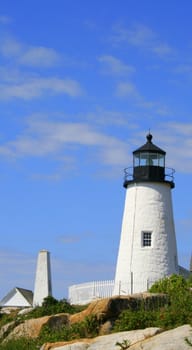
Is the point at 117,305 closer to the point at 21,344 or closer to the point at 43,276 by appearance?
the point at 21,344

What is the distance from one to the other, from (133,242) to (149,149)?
482 centimetres

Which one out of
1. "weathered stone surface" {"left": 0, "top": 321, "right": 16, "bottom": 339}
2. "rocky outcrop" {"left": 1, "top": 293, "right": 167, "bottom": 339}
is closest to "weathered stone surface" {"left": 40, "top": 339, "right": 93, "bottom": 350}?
"rocky outcrop" {"left": 1, "top": 293, "right": 167, "bottom": 339}

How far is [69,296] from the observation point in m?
40.8

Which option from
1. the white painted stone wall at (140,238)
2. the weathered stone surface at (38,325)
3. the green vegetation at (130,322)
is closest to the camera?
the green vegetation at (130,322)

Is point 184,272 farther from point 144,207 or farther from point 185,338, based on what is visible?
point 185,338

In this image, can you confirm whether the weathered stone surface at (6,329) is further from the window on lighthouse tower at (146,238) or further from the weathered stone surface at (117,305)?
the window on lighthouse tower at (146,238)

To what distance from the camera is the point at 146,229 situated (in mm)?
40062

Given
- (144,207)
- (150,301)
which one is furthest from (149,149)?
(150,301)

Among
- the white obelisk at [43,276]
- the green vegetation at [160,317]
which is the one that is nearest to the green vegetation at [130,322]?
the green vegetation at [160,317]

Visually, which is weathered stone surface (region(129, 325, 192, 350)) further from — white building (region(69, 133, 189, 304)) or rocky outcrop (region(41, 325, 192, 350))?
white building (region(69, 133, 189, 304))

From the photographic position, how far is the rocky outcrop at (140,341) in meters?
15.3

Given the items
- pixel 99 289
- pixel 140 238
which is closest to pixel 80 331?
pixel 99 289

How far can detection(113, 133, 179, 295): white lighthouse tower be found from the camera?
129 ft

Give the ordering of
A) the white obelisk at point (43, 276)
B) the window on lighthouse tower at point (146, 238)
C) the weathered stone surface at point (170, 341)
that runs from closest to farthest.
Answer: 1. the weathered stone surface at point (170, 341)
2. the window on lighthouse tower at point (146, 238)
3. the white obelisk at point (43, 276)
